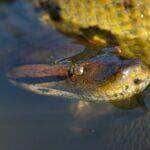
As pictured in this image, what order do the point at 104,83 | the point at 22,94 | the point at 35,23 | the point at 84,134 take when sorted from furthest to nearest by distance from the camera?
the point at 35,23 → the point at 22,94 → the point at 84,134 → the point at 104,83

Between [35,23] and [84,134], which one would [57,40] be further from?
[84,134]

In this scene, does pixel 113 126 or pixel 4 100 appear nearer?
pixel 113 126

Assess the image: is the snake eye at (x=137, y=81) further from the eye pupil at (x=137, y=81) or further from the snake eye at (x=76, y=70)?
the snake eye at (x=76, y=70)

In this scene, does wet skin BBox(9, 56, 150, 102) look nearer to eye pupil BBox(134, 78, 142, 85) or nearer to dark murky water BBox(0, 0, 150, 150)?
eye pupil BBox(134, 78, 142, 85)

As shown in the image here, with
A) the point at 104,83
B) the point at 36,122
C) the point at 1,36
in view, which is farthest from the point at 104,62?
the point at 1,36

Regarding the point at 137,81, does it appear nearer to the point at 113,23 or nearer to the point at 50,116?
the point at 113,23

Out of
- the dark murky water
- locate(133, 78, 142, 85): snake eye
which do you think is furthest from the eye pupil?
the dark murky water
